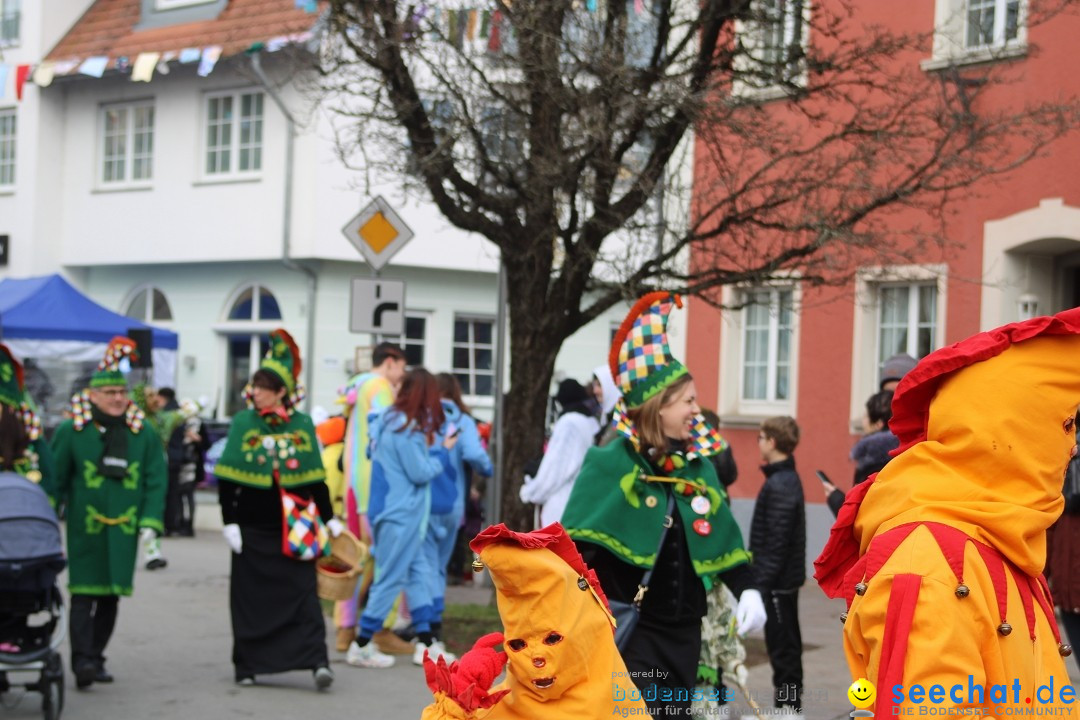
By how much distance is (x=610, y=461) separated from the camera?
17.9 ft

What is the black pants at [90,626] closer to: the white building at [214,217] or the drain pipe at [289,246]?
the drain pipe at [289,246]

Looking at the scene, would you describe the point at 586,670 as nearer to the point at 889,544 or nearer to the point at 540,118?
the point at 889,544

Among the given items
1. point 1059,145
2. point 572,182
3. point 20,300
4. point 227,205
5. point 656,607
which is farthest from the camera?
point 227,205

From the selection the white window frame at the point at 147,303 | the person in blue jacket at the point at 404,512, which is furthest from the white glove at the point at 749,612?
the white window frame at the point at 147,303

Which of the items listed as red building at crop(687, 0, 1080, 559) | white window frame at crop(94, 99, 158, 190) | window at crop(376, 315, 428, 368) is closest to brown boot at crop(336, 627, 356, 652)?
red building at crop(687, 0, 1080, 559)

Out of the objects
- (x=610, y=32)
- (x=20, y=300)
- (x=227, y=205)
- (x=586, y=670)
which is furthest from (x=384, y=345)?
(x=227, y=205)

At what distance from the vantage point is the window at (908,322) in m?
14.8

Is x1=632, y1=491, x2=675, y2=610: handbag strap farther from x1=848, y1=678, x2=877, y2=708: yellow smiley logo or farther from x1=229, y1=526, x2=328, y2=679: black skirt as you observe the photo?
x1=229, y1=526, x2=328, y2=679: black skirt

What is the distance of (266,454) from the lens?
29.6 feet

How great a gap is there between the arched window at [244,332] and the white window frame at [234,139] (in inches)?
83.1

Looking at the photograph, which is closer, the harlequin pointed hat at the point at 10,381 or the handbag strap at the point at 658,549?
the handbag strap at the point at 658,549

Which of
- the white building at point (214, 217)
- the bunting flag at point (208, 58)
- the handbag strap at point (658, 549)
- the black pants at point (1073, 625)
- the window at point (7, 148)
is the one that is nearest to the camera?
the handbag strap at point (658, 549)

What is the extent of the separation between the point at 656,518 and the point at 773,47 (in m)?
5.69

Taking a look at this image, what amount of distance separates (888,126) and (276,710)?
5.69 metres
